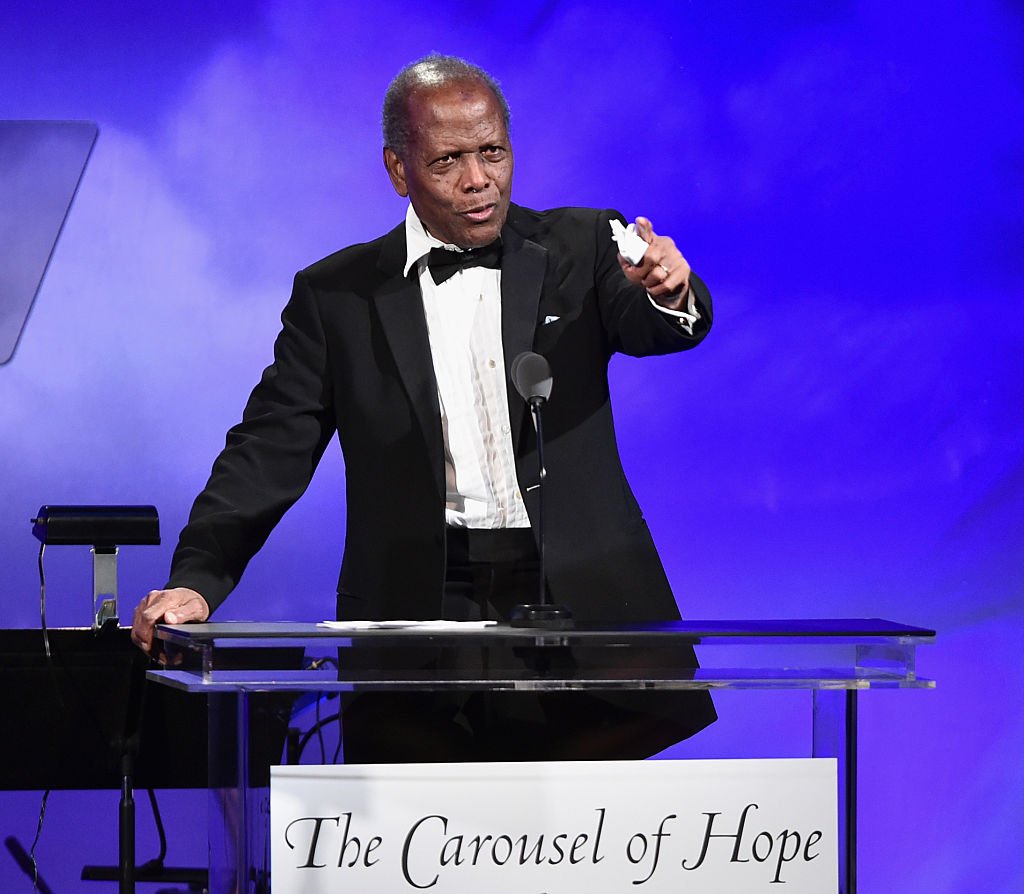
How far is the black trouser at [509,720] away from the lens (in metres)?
1.71

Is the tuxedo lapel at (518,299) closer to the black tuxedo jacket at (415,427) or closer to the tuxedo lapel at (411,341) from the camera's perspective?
the black tuxedo jacket at (415,427)

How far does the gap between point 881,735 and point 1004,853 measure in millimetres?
510

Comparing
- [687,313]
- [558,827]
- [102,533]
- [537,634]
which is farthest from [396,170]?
[558,827]

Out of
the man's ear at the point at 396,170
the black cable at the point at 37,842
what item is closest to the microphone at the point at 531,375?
the man's ear at the point at 396,170

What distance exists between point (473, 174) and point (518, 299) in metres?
0.23

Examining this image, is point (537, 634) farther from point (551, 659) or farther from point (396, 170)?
point (396, 170)

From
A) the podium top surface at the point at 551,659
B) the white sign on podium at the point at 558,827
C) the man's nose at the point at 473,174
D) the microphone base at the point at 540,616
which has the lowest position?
the white sign on podium at the point at 558,827

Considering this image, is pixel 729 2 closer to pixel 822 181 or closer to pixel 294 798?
pixel 822 181

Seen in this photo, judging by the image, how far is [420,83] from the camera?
2.70 m

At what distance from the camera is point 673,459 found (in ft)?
13.7

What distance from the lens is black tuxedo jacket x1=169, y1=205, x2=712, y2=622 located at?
8.09 ft

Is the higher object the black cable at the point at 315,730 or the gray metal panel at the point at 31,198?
the gray metal panel at the point at 31,198

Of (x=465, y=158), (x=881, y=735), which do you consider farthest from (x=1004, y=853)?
(x=465, y=158)

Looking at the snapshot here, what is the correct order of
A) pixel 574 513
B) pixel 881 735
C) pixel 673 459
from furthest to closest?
pixel 673 459 < pixel 881 735 < pixel 574 513
